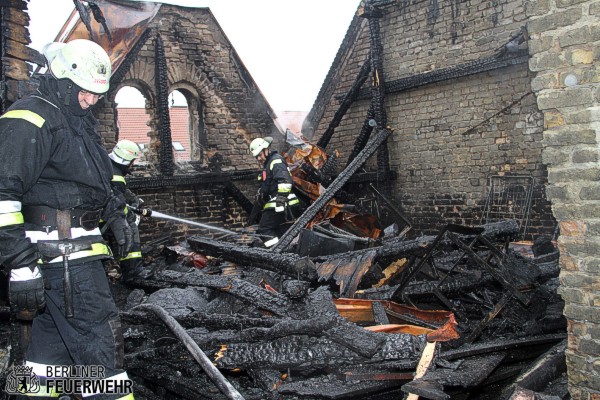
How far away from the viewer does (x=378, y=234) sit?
30.4 feet

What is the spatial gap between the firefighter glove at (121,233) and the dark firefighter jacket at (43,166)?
369mm

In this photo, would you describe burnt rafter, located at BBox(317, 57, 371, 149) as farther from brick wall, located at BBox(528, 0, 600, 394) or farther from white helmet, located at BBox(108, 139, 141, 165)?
brick wall, located at BBox(528, 0, 600, 394)

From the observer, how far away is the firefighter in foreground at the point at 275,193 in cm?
847

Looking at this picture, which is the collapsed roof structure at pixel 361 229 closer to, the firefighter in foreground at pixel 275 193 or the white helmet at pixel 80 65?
the firefighter in foreground at pixel 275 193

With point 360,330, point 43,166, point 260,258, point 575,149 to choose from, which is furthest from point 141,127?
point 575,149

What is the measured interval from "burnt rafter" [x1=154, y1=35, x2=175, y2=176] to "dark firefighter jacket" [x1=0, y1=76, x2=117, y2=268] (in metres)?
6.67

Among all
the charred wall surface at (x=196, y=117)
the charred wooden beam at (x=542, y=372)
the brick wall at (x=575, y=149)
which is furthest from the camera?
the charred wall surface at (x=196, y=117)

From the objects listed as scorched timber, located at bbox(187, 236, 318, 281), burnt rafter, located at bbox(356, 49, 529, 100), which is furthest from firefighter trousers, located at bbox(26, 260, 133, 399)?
burnt rafter, located at bbox(356, 49, 529, 100)

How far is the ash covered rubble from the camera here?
12.5 ft

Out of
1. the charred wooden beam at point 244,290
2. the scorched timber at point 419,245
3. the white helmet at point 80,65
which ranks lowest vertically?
the charred wooden beam at point 244,290

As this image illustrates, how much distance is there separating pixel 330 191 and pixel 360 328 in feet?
17.5

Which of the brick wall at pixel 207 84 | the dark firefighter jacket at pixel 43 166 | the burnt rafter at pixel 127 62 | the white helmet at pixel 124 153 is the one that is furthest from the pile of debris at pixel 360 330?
the brick wall at pixel 207 84

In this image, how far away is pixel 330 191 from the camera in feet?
30.8

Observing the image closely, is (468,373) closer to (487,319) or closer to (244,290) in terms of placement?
(487,319)
